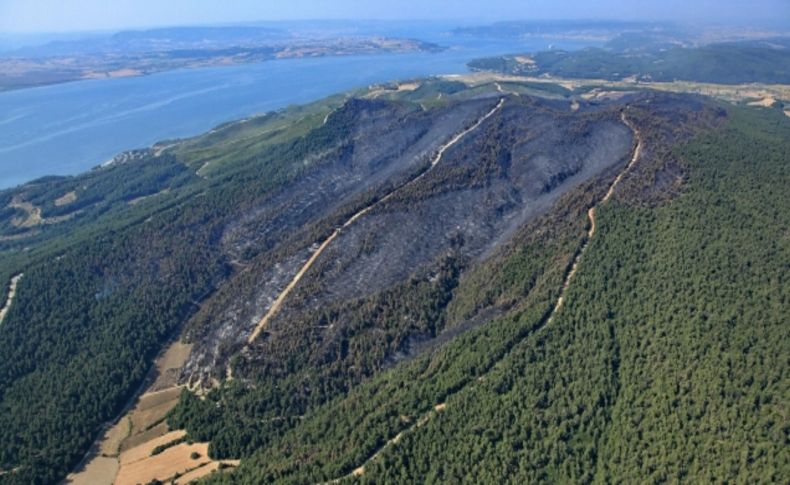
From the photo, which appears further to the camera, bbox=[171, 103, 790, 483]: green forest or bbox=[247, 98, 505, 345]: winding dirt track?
bbox=[247, 98, 505, 345]: winding dirt track

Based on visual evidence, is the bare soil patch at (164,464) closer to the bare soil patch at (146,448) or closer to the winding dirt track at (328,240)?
the bare soil patch at (146,448)

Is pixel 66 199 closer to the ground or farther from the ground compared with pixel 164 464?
farther from the ground

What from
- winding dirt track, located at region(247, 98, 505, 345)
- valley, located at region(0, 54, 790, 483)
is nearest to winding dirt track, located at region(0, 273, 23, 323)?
valley, located at region(0, 54, 790, 483)

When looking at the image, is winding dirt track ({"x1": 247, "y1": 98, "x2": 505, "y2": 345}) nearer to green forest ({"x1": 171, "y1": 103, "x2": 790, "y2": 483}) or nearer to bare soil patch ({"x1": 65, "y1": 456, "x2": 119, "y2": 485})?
green forest ({"x1": 171, "y1": 103, "x2": 790, "y2": 483})

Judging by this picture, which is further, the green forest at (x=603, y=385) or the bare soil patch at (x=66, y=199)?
the bare soil patch at (x=66, y=199)

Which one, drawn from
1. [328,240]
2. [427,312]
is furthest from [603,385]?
[328,240]

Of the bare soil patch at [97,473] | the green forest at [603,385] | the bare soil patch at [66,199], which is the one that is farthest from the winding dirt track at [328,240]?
the bare soil patch at [66,199]

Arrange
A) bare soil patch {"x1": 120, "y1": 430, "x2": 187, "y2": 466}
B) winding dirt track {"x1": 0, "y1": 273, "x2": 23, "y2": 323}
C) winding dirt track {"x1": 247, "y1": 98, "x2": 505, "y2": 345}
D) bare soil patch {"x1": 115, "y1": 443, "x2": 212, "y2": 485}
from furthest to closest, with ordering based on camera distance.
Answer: winding dirt track {"x1": 0, "y1": 273, "x2": 23, "y2": 323} → winding dirt track {"x1": 247, "y1": 98, "x2": 505, "y2": 345} → bare soil patch {"x1": 120, "y1": 430, "x2": 187, "y2": 466} → bare soil patch {"x1": 115, "y1": 443, "x2": 212, "y2": 485}

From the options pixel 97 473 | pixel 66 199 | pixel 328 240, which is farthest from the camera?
pixel 66 199

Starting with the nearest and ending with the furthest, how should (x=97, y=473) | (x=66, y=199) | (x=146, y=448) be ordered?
(x=97, y=473) < (x=146, y=448) < (x=66, y=199)

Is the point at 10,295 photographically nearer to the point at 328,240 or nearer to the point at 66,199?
the point at 328,240

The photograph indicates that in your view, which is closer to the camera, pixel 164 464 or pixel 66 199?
pixel 164 464
